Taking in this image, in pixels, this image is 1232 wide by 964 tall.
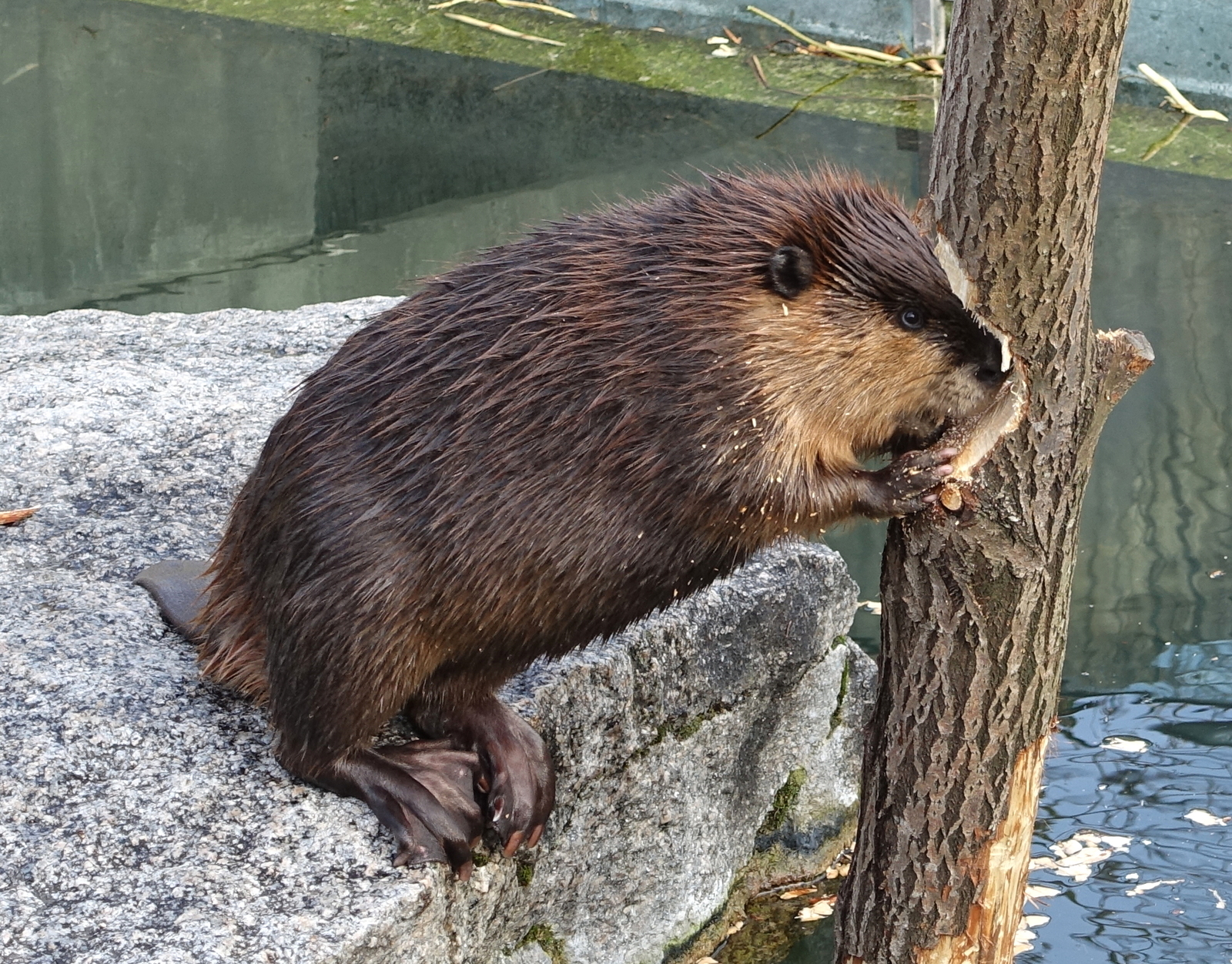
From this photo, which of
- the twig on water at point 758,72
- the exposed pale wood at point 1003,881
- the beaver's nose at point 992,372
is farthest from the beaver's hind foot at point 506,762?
the twig on water at point 758,72

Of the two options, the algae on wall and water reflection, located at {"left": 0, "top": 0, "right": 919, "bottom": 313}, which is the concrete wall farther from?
water reflection, located at {"left": 0, "top": 0, "right": 919, "bottom": 313}

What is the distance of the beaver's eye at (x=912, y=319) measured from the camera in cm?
226

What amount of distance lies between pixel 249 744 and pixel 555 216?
4946 millimetres

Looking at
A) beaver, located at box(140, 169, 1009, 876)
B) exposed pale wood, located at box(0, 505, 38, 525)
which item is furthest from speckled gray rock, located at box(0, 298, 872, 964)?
beaver, located at box(140, 169, 1009, 876)

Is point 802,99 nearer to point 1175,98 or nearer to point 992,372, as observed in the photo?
point 1175,98

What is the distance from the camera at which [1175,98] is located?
7.69 metres

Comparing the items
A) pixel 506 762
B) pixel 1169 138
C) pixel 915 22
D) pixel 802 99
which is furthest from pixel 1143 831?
pixel 915 22

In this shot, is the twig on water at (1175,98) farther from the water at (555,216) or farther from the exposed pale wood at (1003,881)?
the exposed pale wood at (1003,881)

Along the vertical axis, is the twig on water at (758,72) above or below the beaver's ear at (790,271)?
below

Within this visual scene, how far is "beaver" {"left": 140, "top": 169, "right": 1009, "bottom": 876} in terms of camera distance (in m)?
2.24

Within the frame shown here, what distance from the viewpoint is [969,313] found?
2.21 meters

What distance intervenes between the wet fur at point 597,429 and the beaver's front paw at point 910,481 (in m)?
0.03

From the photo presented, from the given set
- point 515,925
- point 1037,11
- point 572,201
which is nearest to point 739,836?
point 515,925

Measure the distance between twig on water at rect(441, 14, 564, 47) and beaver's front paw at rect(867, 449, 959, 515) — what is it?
7312mm
